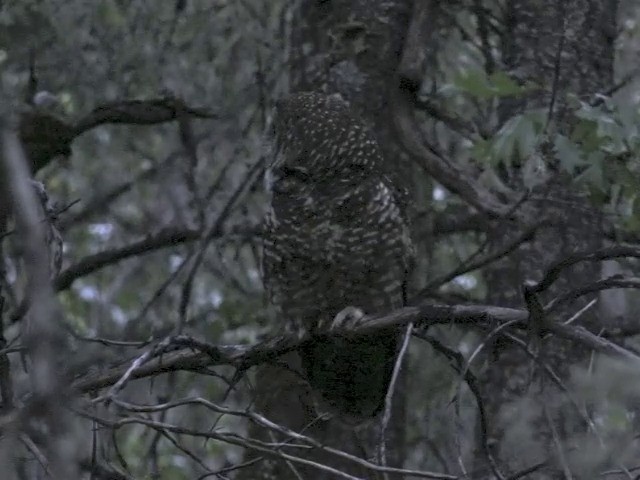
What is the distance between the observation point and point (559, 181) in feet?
16.5

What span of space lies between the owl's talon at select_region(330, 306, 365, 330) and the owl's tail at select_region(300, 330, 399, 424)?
0.06m

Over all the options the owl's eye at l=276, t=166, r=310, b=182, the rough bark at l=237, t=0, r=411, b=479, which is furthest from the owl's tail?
the owl's eye at l=276, t=166, r=310, b=182

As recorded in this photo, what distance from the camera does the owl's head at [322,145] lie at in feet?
14.0

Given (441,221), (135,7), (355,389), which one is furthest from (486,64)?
(355,389)

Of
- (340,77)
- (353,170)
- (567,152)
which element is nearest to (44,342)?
(567,152)

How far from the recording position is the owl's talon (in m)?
4.12

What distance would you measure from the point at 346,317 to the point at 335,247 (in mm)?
266

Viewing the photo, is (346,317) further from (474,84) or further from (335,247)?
(474,84)

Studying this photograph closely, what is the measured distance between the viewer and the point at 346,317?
13.8 feet

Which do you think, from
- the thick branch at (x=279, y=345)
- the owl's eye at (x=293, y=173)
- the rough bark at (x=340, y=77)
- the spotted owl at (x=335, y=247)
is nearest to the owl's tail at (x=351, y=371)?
the spotted owl at (x=335, y=247)

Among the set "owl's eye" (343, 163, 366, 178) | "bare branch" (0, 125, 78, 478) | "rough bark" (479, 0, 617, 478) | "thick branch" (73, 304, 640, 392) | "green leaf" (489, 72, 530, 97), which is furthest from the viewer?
"rough bark" (479, 0, 617, 478)

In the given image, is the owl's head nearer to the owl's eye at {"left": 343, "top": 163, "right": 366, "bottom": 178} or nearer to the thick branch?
the owl's eye at {"left": 343, "top": 163, "right": 366, "bottom": 178}

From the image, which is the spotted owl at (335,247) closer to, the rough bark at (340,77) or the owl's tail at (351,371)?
the owl's tail at (351,371)

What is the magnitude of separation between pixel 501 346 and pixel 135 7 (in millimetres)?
3398
